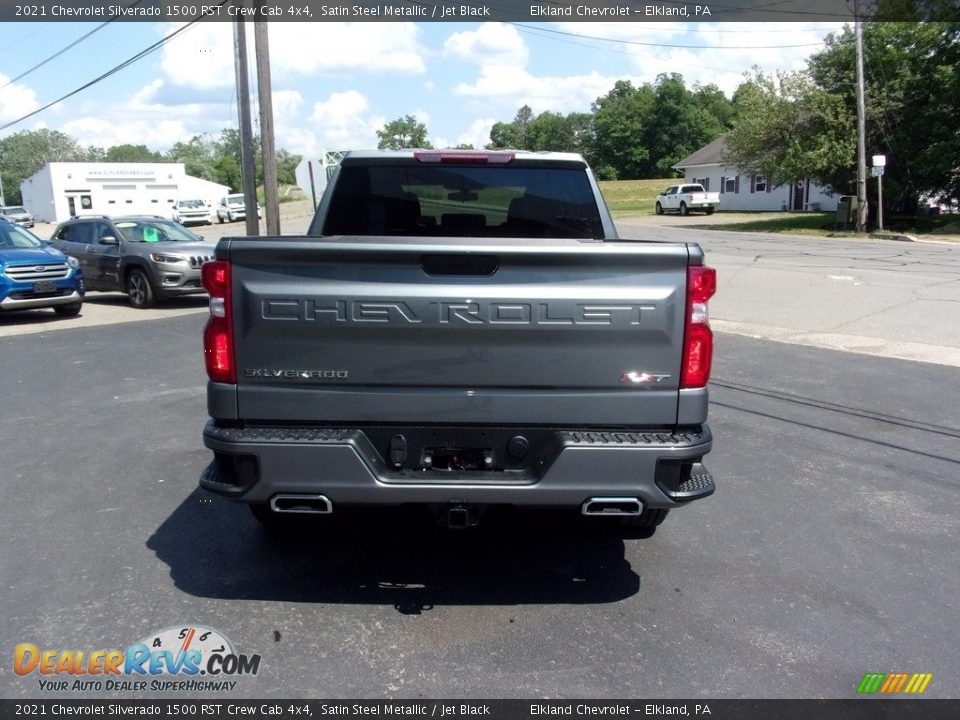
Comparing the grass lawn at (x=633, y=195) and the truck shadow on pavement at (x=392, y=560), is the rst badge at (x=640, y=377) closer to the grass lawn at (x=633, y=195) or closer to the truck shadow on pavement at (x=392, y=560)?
the truck shadow on pavement at (x=392, y=560)

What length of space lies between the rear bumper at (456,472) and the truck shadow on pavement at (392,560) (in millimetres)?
716

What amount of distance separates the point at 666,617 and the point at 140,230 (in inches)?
593

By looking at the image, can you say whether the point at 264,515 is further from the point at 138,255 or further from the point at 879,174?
A: the point at 879,174

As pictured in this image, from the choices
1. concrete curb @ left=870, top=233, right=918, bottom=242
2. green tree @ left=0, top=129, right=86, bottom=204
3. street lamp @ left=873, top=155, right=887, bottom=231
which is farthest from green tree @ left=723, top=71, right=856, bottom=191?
green tree @ left=0, top=129, right=86, bottom=204

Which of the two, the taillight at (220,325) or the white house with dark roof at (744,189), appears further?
the white house with dark roof at (744,189)

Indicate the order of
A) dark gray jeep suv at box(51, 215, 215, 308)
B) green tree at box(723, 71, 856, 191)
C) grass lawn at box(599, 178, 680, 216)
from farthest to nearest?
grass lawn at box(599, 178, 680, 216) → green tree at box(723, 71, 856, 191) → dark gray jeep suv at box(51, 215, 215, 308)

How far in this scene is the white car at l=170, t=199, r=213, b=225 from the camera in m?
51.5

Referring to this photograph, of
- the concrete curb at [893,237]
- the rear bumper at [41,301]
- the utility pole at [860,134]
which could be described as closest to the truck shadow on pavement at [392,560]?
the rear bumper at [41,301]

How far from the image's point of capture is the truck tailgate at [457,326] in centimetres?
356

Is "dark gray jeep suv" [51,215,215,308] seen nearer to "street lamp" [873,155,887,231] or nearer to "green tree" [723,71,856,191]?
"street lamp" [873,155,887,231]

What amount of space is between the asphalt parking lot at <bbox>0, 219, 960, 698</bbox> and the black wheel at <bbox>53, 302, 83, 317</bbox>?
7.79m

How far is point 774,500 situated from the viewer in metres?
5.46

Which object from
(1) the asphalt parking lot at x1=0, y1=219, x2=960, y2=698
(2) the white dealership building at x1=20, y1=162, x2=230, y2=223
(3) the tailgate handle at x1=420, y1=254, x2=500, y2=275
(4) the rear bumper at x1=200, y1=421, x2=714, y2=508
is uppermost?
(2) the white dealership building at x1=20, y1=162, x2=230, y2=223
